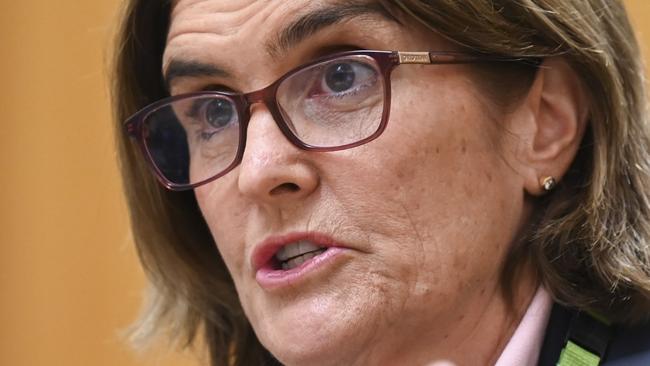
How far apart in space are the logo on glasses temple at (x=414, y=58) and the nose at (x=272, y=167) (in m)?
0.17

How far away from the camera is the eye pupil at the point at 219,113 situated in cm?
142

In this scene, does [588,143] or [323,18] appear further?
[588,143]

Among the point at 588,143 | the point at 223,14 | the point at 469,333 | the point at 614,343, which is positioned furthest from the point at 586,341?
the point at 223,14

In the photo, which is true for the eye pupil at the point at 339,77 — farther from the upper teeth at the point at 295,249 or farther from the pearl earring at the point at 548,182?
the pearl earring at the point at 548,182

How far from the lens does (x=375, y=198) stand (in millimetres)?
1264

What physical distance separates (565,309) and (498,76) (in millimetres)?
334

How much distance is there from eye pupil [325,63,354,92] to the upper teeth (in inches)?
8.1

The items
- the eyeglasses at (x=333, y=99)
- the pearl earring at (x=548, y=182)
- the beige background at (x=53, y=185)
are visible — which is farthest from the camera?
the beige background at (x=53, y=185)

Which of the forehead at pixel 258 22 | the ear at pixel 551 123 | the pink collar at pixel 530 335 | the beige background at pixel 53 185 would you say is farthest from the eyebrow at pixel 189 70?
the beige background at pixel 53 185

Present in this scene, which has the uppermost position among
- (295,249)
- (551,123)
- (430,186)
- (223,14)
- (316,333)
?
(223,14)

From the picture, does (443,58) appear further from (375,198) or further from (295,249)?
(295,249)

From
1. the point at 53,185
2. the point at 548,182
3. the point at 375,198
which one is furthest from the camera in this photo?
the point at 53,185

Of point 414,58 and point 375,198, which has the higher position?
point 414,58

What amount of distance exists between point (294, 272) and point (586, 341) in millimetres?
403
